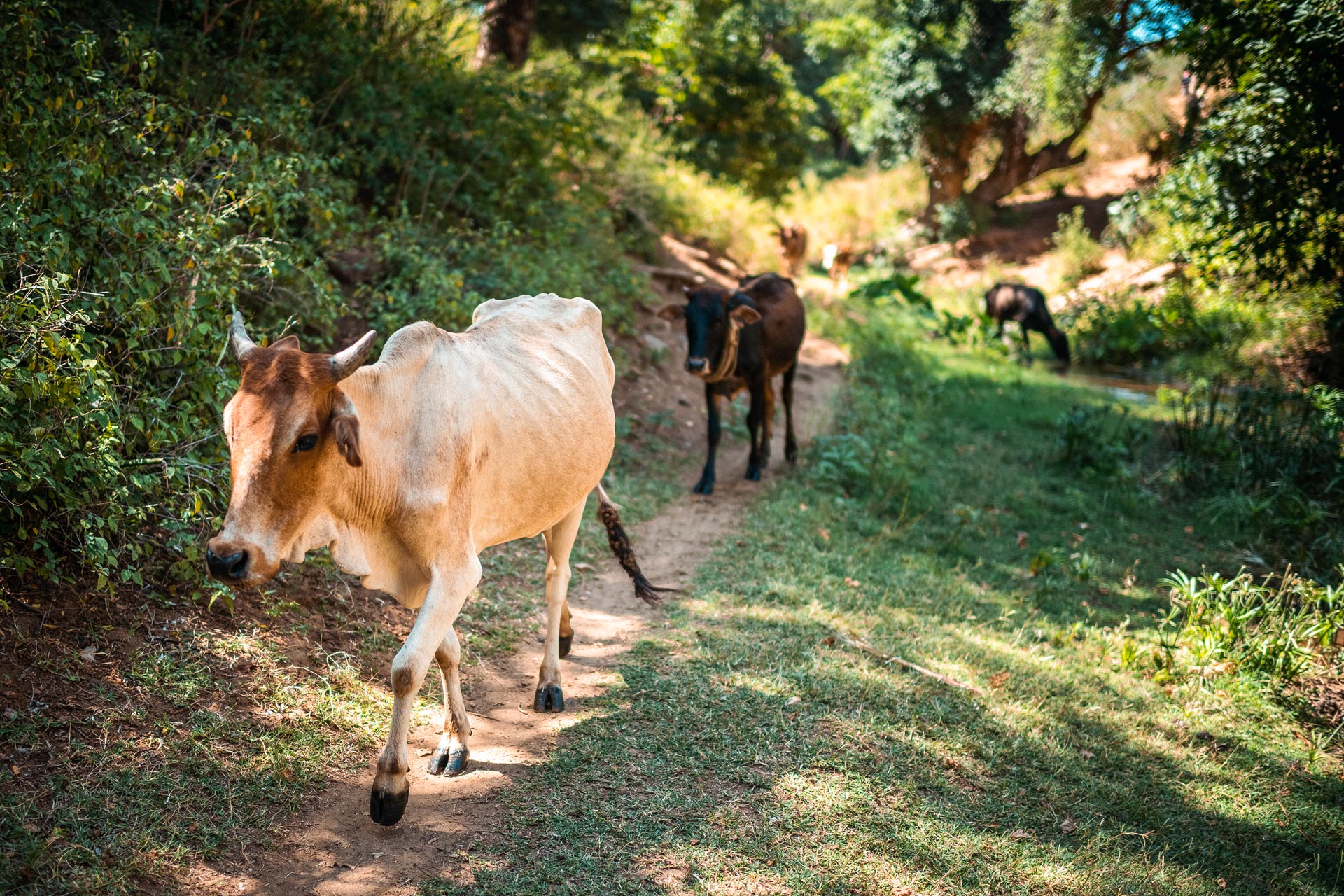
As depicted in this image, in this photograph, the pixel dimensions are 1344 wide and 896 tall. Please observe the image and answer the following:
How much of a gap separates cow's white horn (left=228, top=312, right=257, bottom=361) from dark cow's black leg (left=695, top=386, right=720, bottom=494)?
213 inches

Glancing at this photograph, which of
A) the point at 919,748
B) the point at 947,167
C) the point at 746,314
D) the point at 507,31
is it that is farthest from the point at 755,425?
the point at 947,167

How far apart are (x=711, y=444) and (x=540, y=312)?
13.3ft

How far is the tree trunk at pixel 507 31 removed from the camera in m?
12.8

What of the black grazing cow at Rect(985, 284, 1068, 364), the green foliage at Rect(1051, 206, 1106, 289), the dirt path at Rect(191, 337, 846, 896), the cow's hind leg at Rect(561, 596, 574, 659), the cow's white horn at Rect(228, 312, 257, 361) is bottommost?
the dirt path at Rect(191, 337, 846, 896)

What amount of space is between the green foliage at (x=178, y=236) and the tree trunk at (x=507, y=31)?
2.98 meters

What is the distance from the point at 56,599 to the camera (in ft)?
12.4

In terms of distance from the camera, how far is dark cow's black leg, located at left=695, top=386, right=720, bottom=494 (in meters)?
8.43

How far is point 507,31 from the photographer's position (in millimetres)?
12898

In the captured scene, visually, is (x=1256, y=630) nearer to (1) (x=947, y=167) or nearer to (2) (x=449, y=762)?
(2) (x=449, y=762)

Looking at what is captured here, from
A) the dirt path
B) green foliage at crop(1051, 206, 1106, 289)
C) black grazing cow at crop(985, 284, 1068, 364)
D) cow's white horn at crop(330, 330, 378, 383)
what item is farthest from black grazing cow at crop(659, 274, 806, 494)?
green foliage at crop(1051, 206, 1106, 289)

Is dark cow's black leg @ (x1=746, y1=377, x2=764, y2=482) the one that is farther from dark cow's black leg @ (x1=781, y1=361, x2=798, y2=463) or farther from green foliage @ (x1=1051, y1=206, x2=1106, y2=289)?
green foliage @ (x1=1051, y1=206, x2=1106, y2=289)

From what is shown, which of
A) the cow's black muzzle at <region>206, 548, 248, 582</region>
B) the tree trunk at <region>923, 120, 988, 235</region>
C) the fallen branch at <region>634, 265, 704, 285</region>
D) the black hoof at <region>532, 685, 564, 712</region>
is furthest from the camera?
the tree trunk at <region>923, 120, 988, 235</region>

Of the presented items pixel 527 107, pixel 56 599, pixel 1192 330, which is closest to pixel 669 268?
pixel 527 107

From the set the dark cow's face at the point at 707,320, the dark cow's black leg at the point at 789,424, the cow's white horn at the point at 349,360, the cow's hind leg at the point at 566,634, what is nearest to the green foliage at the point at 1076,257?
the dark cow's black leg at the point at 789,424
